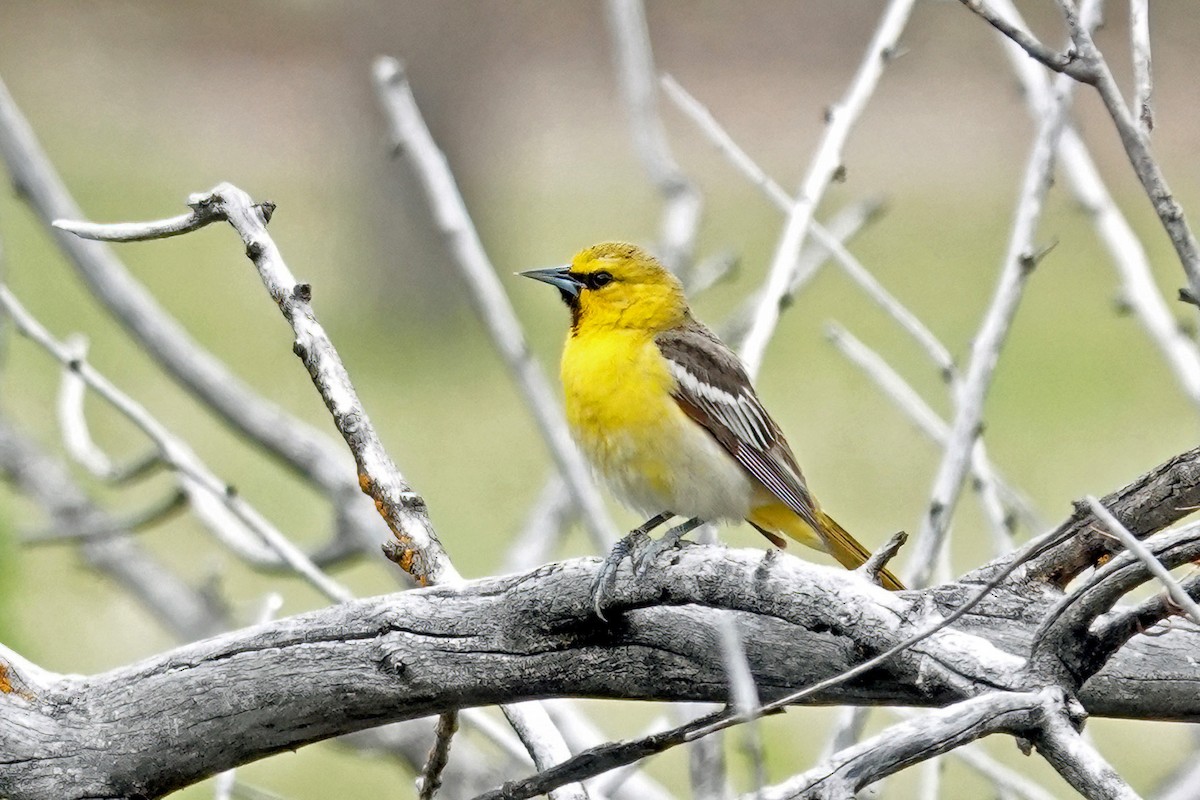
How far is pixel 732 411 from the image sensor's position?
151 inches

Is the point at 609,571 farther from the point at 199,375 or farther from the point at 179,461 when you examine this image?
the point at 199,375

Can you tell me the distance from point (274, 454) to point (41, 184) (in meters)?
1.10

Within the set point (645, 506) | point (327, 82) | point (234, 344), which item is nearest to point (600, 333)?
point (645, 506)

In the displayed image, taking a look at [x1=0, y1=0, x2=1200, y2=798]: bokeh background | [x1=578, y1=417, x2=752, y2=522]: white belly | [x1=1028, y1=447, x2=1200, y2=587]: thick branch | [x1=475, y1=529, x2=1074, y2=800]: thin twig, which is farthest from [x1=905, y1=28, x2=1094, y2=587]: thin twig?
[x1=0, y1=0, x2=1200, y2=798]: bokeh background

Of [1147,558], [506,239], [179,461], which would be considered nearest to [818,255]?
[179,461]

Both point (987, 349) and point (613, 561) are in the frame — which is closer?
point (613, 561)

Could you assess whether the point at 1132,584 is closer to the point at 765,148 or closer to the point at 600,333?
the point at 600,333

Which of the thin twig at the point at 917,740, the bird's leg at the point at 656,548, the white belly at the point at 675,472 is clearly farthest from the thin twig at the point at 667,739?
the white belly at the point at 675,472

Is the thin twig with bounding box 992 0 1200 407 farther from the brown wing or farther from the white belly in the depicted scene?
the white belly

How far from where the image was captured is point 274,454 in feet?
15.7

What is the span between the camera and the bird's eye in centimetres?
409

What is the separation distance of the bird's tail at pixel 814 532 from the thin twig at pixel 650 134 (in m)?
1.00

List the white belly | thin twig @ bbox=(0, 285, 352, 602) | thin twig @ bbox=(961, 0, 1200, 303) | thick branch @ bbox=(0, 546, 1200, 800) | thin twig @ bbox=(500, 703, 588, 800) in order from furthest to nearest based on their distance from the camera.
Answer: the white belly
thin twig @ bbox=(0, 285, 352, 602)
thin twig @ bbox=(500, 703, 588, 800)
thick branch @ bbox=(0, 546, 1200, 800)
thin twig @ bbox=(961, 0, 1200, 303)

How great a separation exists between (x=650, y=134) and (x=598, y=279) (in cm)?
50
